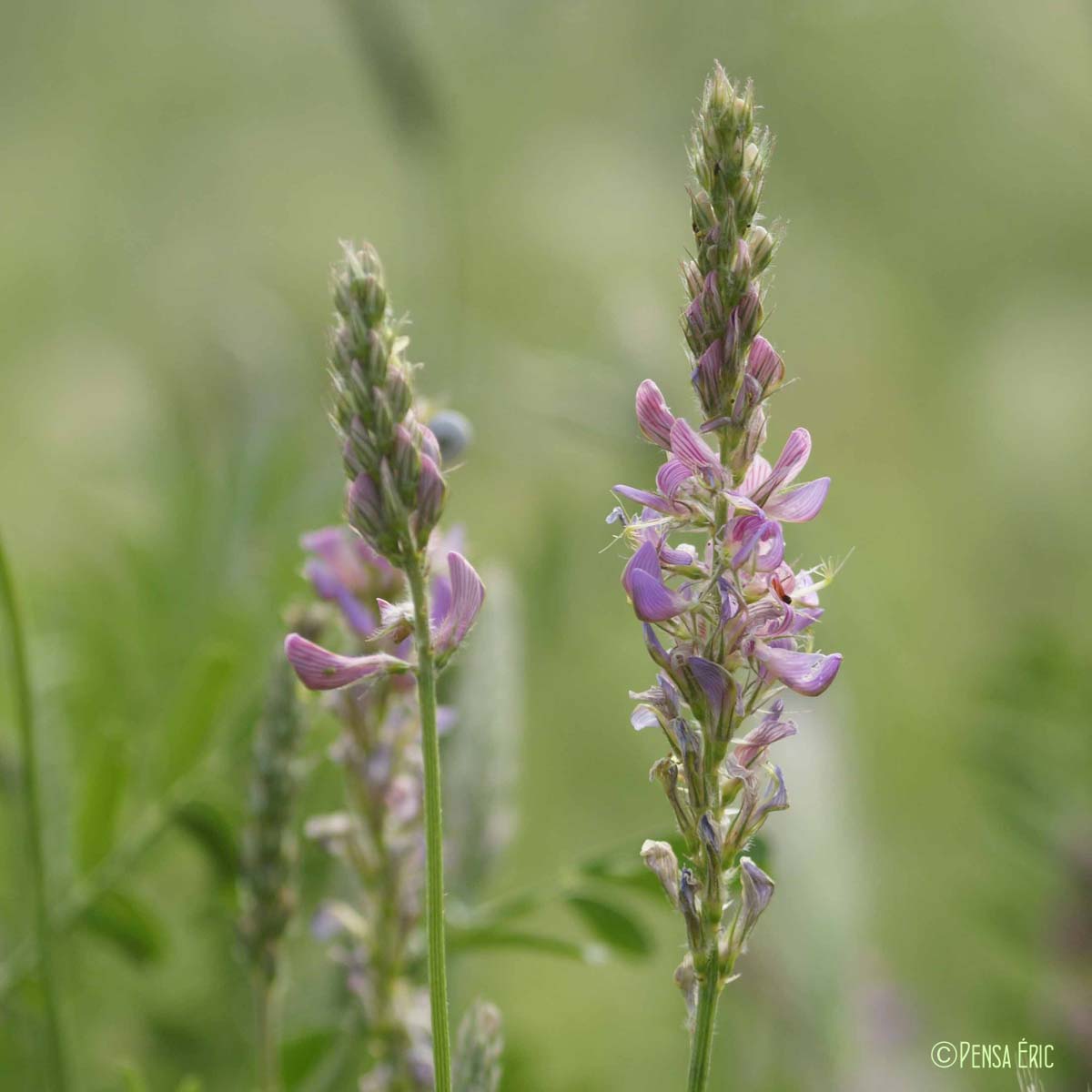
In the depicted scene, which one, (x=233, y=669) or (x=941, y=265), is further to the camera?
(x=941, y=265)

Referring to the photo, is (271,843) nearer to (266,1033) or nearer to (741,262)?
(266,1033)

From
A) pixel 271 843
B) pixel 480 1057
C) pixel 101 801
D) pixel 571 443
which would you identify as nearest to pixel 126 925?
pixel 101 801

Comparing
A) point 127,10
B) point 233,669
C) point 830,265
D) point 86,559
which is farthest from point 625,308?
point 127,10

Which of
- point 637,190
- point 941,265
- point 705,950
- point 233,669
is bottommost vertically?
point 705,950

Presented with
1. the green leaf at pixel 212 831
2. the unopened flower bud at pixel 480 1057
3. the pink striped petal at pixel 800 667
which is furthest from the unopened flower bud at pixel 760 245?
the green leaf at pixel 212 831

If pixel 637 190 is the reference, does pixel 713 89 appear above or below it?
below

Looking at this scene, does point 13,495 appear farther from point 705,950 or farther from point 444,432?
point 705,950
